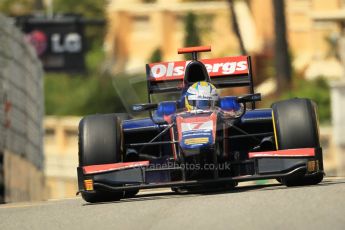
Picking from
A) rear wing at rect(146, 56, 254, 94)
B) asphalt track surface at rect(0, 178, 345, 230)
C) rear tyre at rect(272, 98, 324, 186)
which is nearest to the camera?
asphalt track surface at rect(0, 178, 345, 230)

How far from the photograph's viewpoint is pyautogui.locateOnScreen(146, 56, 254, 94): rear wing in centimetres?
1747

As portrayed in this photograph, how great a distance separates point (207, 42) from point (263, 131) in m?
38.3

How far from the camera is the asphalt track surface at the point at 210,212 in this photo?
1209cm

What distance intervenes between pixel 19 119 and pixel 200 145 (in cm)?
1316

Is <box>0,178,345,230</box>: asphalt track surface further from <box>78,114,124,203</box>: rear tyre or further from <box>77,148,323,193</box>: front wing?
<box>78,114,124,203</box>: rear tyre

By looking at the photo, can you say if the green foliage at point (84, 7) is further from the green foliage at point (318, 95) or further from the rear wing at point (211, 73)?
the rear wing at point (211, 73)

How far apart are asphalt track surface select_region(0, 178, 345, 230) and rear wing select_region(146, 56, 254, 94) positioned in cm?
238

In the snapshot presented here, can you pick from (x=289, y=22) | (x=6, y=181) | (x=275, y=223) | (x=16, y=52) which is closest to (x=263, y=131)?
(x=275, y=223)

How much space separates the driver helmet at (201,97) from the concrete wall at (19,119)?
837cm

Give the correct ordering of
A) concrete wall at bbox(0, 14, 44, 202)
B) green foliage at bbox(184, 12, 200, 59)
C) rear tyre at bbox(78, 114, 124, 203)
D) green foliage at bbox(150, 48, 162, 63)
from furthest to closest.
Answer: green foliage at bbox(150, 48, 162, 63) → green foliage at bbox(184, 12, 200, 59) → concrete wall at bbox(0, 14, 44, 202) → rear tyre at bbox(78, 114, 124, 203)

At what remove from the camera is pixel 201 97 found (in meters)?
16.1

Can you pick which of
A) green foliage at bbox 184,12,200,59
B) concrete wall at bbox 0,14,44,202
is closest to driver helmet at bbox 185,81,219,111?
concrete wall at bbox 0,14,44,202

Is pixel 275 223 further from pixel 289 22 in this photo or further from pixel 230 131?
pixel 289 22

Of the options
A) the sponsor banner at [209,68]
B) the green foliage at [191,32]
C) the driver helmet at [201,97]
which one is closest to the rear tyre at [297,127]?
the driver helmet at [201,97]
